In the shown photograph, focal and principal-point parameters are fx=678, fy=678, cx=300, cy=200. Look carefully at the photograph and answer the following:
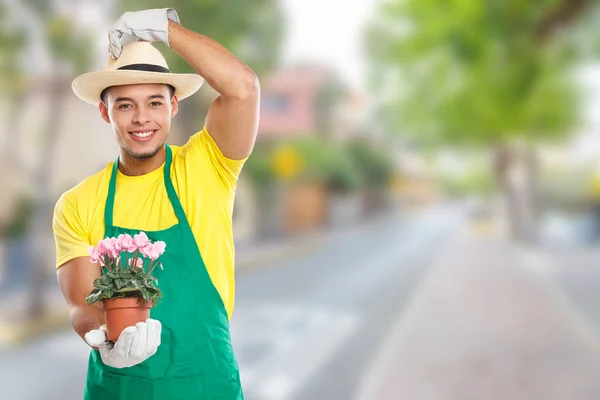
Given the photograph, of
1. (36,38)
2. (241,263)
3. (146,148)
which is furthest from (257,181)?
(146,148)

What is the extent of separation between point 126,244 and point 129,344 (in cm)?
26

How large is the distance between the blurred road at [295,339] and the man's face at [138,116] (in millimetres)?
4554

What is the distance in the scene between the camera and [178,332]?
1.96 metres

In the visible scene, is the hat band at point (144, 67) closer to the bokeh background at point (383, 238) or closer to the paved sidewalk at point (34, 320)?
the bokeh background at point (383, 238)

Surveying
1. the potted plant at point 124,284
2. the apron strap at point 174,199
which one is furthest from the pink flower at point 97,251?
the apron strap at point 174,199

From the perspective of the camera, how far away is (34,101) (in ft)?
48.2

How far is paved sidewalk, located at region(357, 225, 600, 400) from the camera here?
20.0ft

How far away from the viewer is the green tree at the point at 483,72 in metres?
6.00

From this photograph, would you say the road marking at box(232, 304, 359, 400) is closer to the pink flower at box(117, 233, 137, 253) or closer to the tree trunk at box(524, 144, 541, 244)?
the pink flower at box(117, 233, 137, 253)

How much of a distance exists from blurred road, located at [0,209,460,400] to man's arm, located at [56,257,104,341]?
4398 mm

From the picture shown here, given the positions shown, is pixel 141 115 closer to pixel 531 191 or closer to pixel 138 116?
pixel 138 116

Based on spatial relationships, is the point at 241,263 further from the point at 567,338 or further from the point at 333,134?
Answer: the point at 333,134

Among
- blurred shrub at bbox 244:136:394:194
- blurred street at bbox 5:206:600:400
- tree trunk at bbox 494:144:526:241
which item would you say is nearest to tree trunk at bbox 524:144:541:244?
tree trunk at bbox 494:144:526:241

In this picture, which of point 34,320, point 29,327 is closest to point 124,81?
point 29,327
